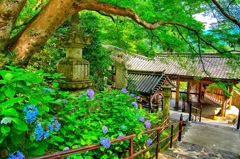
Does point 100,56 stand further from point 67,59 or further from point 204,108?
point 204,108

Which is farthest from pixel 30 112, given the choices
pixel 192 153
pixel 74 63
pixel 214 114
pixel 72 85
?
pixel 214 114

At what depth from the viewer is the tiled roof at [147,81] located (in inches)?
429

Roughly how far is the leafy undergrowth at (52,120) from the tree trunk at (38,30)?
36 centimetres

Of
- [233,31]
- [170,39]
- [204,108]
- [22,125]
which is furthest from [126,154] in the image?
[204,108]

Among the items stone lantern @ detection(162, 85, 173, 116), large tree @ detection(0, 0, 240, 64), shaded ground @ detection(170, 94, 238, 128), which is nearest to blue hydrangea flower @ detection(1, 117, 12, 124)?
large tree @ detection(0, 0, 240, 64)

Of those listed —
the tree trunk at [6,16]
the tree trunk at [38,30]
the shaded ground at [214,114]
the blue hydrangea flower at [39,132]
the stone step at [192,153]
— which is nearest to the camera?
the blue hydrangea flower at [39,132]

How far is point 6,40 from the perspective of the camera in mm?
2498

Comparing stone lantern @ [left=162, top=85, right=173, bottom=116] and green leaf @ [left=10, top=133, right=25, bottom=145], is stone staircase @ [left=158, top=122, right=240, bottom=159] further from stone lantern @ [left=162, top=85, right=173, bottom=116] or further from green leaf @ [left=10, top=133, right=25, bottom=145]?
green leaf @ [left=10, top=133, right=25, bottom=145]

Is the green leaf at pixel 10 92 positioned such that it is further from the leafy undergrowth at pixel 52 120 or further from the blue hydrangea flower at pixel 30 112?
the blue hydrangea flower at pixel 30 112

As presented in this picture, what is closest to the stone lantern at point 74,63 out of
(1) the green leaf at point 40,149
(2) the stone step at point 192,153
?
(1) the green leaf at point 40,149

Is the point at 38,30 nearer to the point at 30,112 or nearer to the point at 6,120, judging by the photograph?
the point at 30,112

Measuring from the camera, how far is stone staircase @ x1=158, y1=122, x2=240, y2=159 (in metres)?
4.68

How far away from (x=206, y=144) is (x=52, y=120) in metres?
6.01

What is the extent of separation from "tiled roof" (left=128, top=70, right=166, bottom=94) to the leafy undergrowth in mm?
7281
